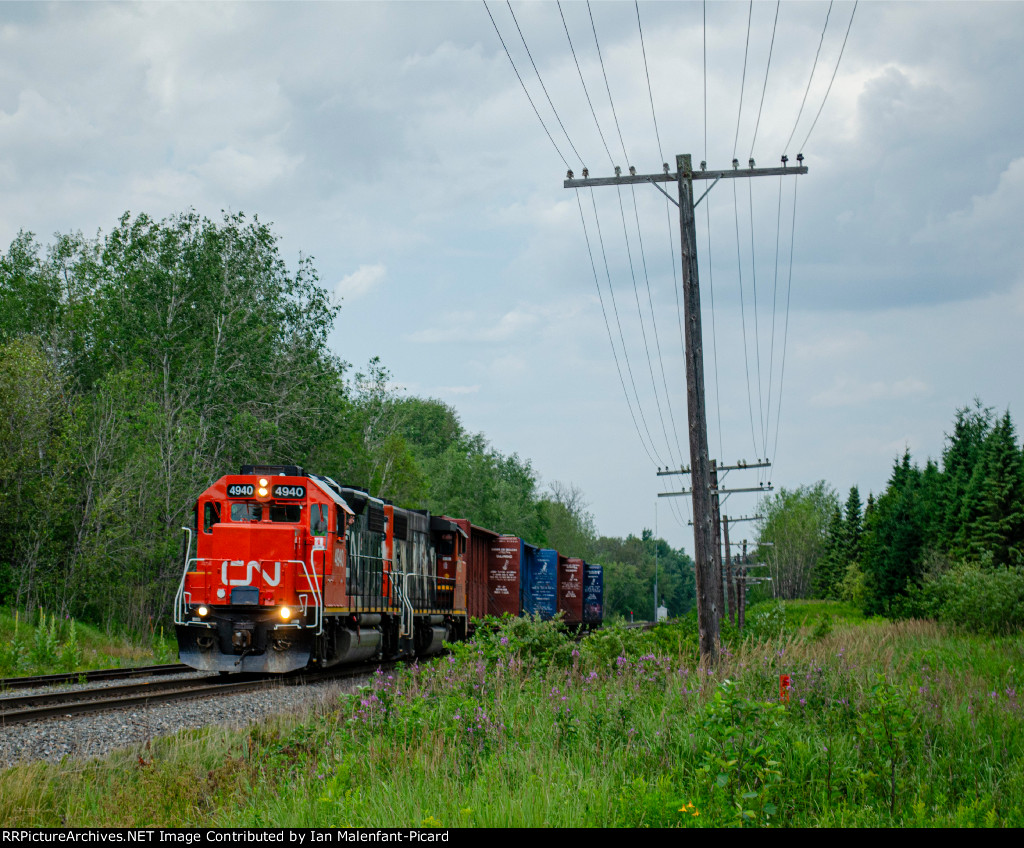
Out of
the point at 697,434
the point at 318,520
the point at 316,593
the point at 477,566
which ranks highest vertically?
the point at 697,434

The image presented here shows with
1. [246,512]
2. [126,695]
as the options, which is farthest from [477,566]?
[126,695]

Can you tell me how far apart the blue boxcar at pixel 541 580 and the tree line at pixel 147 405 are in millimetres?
7213

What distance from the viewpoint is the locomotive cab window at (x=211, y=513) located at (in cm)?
1591

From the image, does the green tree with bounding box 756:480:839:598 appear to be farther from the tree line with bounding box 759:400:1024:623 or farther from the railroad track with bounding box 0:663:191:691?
the railroad track with bounding box 0:663:191:691

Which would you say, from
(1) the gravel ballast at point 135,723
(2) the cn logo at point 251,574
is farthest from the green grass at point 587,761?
(2) the cn logo at point 251,574

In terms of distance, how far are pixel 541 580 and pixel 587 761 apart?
26654 mm

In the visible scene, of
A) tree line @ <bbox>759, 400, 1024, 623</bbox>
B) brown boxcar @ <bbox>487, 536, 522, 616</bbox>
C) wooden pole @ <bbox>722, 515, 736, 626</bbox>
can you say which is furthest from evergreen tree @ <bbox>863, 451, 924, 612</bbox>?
brown boxcar @ <bbox>487, 536, 522, 616</bbox>

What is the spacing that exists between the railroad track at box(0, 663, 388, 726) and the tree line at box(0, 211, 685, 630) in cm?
938

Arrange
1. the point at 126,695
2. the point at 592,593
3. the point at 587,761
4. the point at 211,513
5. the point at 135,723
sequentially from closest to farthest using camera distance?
1. the point at 587,761
2. the point at 135,723
3. the point at 126,695
4. the point at 211,513
5. the point at 592,593

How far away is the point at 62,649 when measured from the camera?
61.7ft

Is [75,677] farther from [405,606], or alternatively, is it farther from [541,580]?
[541,580]

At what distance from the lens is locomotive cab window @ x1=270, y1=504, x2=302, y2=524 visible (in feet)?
51.5

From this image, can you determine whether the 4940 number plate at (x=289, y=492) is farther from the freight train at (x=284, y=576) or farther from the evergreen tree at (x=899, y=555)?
the evergreen tree at (x=899, y=555)
